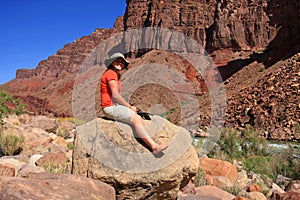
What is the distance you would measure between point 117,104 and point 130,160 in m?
0.77

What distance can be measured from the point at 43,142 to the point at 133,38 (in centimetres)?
9784

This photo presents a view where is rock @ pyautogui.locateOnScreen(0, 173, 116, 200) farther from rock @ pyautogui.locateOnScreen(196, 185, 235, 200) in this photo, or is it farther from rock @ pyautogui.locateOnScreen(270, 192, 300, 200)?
rock @ pyautogui.locateOnScreen(270, 192, 300, 200)

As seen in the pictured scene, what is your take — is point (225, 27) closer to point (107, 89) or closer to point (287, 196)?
point (287, 196)

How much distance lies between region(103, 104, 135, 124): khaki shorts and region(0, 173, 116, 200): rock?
0.95m

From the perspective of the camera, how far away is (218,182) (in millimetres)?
6410

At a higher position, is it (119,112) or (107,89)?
(107,89)

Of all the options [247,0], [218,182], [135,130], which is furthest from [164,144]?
[247,0]

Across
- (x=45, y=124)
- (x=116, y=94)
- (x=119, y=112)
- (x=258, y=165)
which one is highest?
(x=116, y=94)

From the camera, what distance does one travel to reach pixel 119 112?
3941mm

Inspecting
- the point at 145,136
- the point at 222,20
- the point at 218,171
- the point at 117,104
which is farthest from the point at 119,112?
the point at 222,20

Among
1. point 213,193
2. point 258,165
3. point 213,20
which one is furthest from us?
point 213,20

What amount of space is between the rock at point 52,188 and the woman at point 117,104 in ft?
2.67

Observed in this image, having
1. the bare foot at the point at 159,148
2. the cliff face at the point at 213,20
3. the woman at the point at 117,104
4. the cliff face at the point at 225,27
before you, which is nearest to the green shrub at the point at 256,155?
the bare foot at the point at 159,148

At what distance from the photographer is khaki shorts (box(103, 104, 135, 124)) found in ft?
12.8
